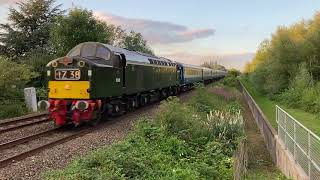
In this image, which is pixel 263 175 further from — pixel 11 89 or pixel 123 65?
pixel 11 89

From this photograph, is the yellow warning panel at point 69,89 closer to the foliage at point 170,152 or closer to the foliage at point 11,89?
the foliage at point 170,152

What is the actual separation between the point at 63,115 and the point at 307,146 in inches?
410

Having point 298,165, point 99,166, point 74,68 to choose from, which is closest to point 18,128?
point 74,68

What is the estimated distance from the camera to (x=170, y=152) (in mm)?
12875

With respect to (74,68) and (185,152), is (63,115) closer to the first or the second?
(74,68)

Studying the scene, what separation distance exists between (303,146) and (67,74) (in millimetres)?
10297

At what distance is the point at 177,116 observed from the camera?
15508 mm

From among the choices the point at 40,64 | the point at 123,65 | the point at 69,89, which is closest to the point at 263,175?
the point at 69,89

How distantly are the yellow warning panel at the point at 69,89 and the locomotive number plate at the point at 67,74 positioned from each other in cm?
15

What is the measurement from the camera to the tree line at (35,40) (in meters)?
26.8

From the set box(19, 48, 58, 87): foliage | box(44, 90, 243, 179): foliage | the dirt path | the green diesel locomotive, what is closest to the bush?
the green diesel locomotive

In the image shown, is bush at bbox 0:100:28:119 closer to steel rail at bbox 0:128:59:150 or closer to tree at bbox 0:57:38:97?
tree at bbox 0:57:38:97

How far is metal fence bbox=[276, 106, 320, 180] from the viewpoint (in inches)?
344

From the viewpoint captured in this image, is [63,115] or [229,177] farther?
[63,115]
